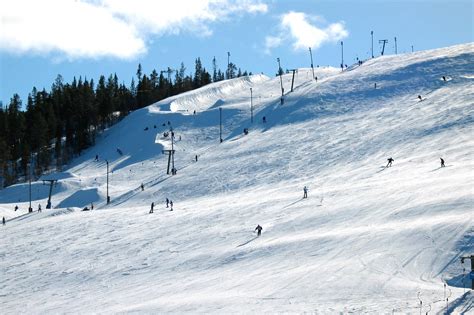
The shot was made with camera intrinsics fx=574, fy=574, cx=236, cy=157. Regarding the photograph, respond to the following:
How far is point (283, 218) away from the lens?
28.5m

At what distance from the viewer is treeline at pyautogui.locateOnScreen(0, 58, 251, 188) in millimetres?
74262

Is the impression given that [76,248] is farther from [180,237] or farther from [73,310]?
[73,310]

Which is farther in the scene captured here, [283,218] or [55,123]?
[55,123]

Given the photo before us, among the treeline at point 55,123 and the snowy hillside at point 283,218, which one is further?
the treeline at point 55,123

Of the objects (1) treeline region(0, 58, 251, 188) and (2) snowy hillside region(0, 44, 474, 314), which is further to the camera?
(1) treeline region(0, 58, 251, 188)

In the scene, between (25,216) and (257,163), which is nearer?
(25,216)

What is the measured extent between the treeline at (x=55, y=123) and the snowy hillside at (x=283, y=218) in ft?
25.8

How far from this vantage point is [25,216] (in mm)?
43781

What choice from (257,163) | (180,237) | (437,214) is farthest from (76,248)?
(257,163)

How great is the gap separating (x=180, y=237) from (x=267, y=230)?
477 centimetres

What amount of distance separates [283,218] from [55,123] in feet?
202

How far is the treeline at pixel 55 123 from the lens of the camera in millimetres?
74262

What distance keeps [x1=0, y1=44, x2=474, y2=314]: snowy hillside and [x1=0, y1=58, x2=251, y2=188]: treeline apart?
25.8ft

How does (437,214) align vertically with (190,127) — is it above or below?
below
